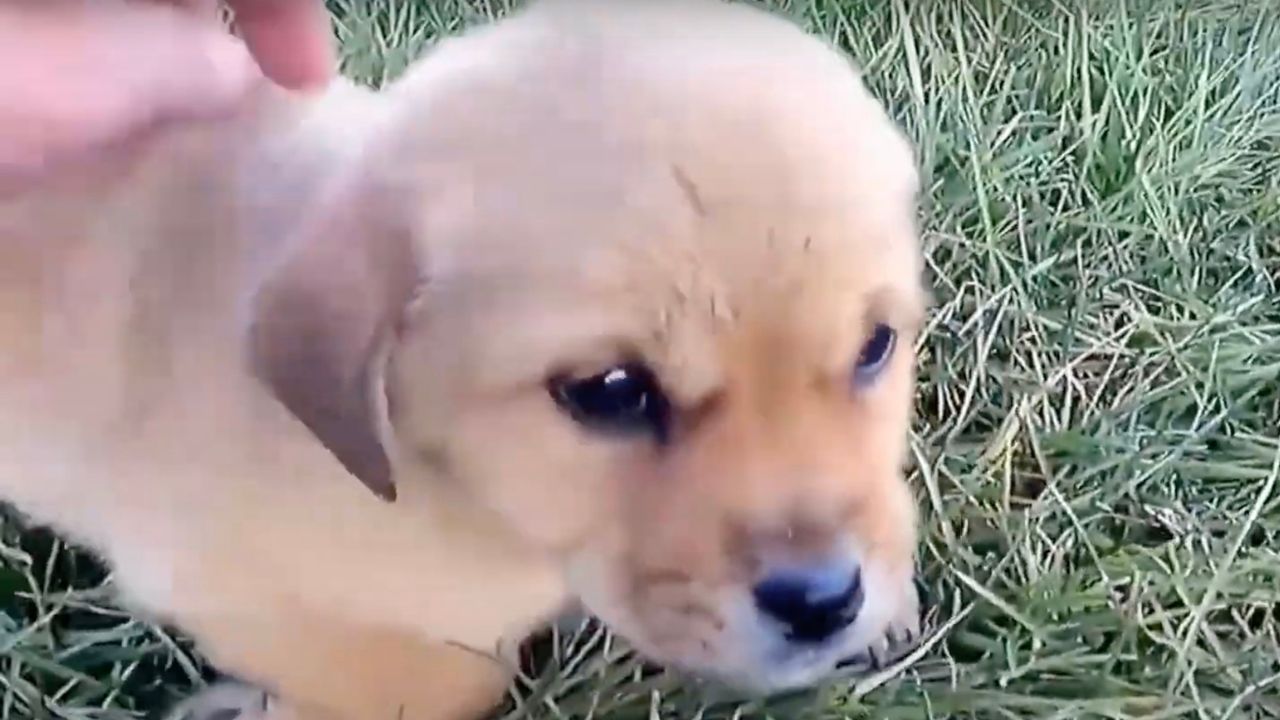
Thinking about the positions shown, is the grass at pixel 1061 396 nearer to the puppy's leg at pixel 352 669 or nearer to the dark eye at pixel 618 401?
the puppy's leg at pixel 352 669

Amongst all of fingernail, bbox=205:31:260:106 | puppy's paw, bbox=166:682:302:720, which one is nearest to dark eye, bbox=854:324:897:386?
fingernail, bbox=205:31:260:106

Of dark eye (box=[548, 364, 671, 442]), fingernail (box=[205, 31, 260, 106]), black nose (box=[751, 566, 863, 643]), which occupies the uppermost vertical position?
fingernail (box=[205, 31, 260, 106])

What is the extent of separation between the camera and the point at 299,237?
4.15ft

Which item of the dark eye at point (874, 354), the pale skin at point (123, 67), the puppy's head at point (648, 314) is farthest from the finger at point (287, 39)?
the dark eye at point (874, 354)

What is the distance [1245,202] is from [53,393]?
115 centimetres

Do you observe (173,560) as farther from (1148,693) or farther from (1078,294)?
(1078,294)

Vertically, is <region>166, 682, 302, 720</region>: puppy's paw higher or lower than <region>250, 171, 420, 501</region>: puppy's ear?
lower

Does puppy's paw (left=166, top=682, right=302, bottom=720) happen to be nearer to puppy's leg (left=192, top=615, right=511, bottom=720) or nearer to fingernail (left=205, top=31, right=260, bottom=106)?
puppy's leg (left=192, top=615, right=511, bottom=720)

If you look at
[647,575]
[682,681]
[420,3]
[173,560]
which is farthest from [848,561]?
[420,3]

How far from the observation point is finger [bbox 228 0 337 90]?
1.37 metres

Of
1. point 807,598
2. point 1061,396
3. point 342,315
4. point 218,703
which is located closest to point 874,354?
point 807,598

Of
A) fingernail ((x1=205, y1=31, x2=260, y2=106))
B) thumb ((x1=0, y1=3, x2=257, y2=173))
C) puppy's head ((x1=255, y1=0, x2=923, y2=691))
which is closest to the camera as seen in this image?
puppy's head ((x1=255, y1=0, x2=923, y2=691))

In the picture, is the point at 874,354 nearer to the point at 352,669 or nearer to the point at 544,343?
the point at 544,343

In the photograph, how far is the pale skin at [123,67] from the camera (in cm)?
131
